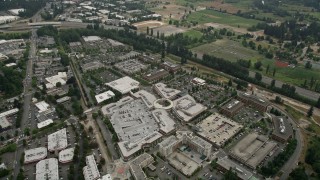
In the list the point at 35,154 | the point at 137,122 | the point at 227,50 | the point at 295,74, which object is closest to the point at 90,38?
the point at 227,50

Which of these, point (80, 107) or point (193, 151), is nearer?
point (193, 151)

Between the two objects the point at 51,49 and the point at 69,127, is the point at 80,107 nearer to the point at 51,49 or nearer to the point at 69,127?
the point at 69,127

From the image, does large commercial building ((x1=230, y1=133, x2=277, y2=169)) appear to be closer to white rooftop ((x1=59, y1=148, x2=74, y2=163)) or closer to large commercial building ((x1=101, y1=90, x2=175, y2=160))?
large commercial building ((x1=101, y1=90, x2=175, y2=160))

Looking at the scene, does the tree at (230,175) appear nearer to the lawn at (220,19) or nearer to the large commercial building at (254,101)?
the large commercial building at (254,101)

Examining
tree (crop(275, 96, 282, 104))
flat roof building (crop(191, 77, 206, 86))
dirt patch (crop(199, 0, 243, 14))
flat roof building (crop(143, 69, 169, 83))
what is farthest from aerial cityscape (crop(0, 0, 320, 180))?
dirt patch (crop(199, 0, 243, 14))

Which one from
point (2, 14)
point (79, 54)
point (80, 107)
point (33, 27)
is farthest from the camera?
point (2, 14)

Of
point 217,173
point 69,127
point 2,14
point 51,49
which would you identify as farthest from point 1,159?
point 2,14

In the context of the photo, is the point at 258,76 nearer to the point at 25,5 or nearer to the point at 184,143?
the point at 184,143
